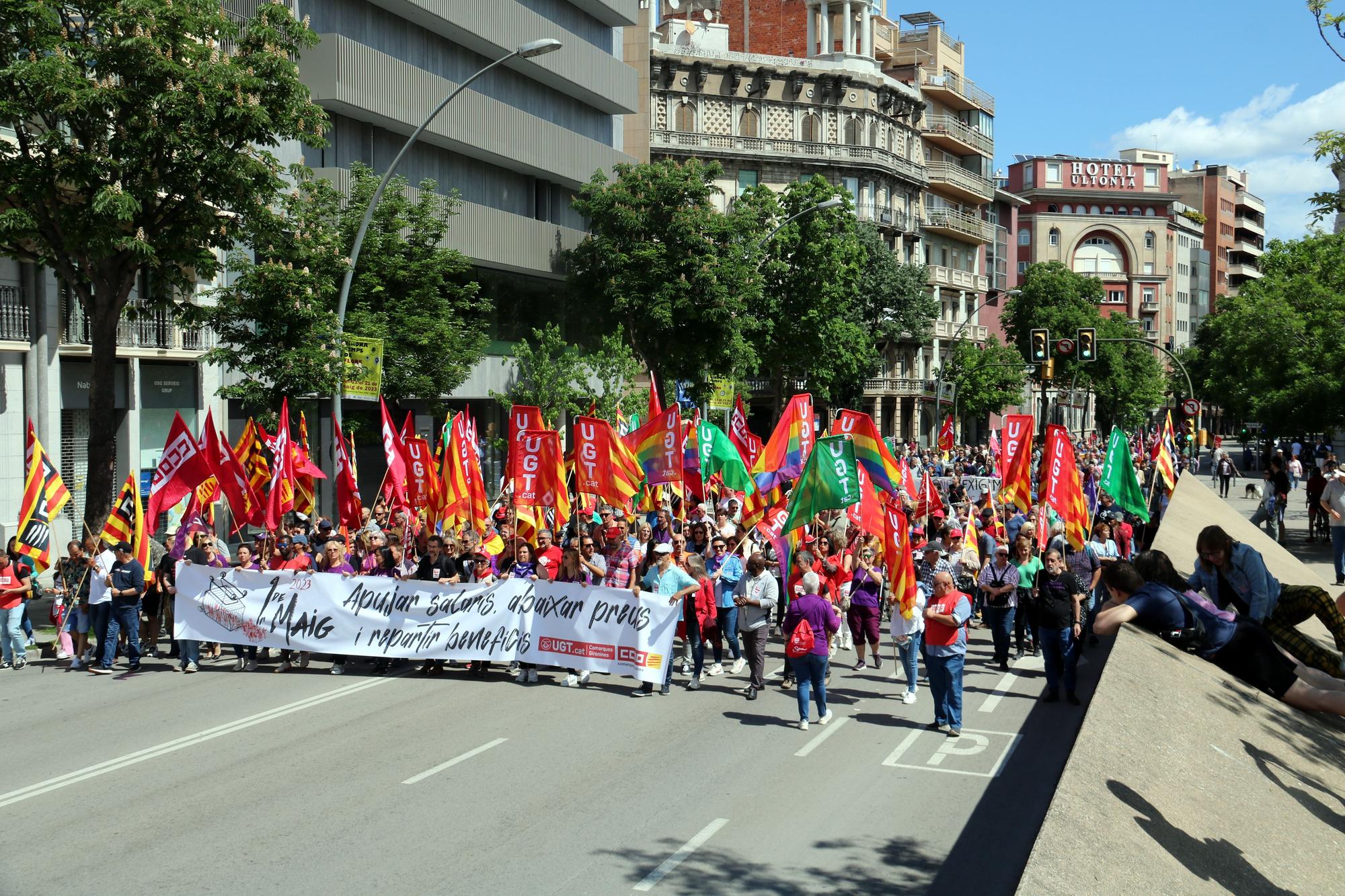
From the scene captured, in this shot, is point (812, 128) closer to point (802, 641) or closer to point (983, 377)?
point (983, 377)

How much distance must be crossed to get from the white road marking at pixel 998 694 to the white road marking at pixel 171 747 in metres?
6.33

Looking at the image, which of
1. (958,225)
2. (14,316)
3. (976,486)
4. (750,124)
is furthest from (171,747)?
(958,225)

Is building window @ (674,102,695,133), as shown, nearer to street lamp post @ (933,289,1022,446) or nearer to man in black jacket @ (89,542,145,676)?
street lamp post @ (933,289,1022,446)

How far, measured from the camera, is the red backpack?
11.8 metres

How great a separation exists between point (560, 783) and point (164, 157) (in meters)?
10.9

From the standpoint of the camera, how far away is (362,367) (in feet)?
67.6

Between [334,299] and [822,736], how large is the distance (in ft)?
49.2

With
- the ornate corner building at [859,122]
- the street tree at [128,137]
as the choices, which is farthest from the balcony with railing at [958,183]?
the street tree at [128,137]

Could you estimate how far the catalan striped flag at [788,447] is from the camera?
19.6m

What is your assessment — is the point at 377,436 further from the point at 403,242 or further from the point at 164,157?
the point at 164,157

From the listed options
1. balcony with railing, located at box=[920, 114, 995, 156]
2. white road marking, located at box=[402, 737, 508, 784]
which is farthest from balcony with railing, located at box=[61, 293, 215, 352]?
balcony with railing, located at box=[920, 114, 995, 156]

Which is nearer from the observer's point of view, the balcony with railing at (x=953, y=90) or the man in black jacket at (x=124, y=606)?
the man in black jacket at (x=124, y=606)

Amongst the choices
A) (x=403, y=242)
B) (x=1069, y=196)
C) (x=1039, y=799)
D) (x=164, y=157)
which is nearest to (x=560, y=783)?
(x=1039, y=799)

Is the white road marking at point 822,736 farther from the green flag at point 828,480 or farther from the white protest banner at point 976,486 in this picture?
the white protest banner at point 976,486
